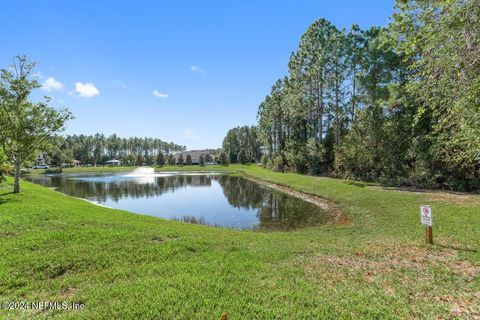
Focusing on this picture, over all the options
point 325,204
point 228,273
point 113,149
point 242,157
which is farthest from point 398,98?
point 113,149

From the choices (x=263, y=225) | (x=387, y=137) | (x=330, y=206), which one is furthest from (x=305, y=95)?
(x=263, y=225)

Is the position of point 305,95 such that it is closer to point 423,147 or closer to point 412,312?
point 423,147

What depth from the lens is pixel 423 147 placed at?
17.8m

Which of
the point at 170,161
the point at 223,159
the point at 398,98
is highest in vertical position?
the point at 398,98

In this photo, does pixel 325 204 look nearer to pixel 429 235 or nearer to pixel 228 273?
pixel 429 235

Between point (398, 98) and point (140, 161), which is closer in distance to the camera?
point (398, 98)

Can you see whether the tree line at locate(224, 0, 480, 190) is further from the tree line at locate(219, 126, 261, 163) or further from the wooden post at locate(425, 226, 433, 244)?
the tree line at locate(219, 126, 261, 163)

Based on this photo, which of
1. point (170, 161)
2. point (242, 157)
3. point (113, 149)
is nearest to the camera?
point (242, 157)

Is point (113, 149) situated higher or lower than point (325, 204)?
higher

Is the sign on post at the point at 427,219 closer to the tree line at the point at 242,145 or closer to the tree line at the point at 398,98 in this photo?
the tree line at the point at 398,98

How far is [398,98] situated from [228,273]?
18.2 metres

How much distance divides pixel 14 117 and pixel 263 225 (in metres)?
14.0

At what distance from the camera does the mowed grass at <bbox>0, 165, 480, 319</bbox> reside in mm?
3641

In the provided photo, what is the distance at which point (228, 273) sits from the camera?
4.81 metres
